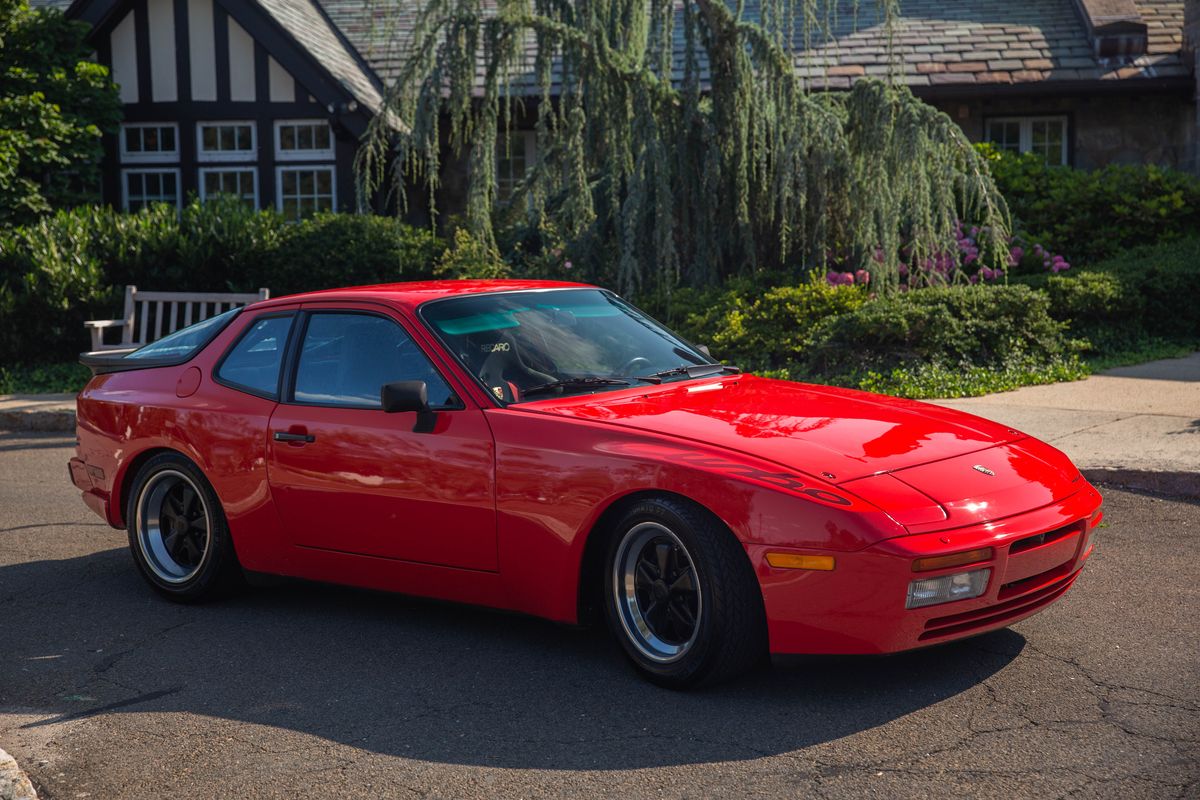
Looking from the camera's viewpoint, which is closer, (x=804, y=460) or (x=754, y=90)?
(x=804, y=460)

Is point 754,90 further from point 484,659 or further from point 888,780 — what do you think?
point 888,780

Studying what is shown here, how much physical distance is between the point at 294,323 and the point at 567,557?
1974 mm

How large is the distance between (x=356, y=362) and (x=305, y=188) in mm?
15598

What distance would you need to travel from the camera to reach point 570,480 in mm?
4840

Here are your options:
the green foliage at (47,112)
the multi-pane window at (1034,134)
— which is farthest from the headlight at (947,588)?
the green foliage at (47,112)

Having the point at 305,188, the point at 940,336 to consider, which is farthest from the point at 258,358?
the point at 305,188

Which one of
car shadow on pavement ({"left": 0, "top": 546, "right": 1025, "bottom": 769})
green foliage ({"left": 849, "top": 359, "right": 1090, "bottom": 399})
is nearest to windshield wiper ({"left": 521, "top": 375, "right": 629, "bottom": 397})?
car shadow on pavement ({"left": 0, "top": 546, "right": 1025, "bottom": 769})

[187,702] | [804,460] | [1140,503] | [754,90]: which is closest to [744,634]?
[804,460]

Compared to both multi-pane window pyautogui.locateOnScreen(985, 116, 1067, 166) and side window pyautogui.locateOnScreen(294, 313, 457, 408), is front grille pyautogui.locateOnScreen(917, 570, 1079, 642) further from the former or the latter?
multi-pane window pyautogui.locateOnScreen(985, 116, 1067, 166)

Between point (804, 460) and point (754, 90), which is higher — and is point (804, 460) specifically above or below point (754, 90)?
below

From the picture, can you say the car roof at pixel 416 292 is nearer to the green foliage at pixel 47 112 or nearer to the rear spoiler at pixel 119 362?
the rear spoiler at pixel 119 362

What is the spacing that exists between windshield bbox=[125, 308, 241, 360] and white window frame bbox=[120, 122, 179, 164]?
15034mm

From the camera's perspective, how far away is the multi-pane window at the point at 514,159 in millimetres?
21000

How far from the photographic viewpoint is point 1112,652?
16.2 ft
